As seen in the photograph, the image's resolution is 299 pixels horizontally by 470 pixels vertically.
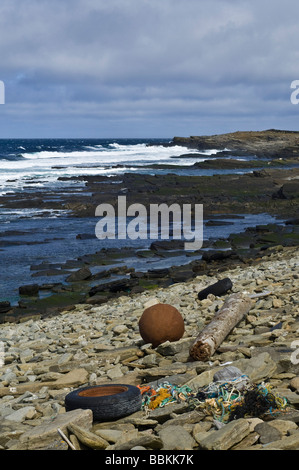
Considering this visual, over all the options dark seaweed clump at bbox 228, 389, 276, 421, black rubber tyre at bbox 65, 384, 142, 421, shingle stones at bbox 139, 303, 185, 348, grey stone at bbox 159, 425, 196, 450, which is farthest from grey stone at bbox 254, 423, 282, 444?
shingle stones at bbox 139, 303, 185, 348

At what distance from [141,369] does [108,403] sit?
2041 mm

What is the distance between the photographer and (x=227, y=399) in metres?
5.59

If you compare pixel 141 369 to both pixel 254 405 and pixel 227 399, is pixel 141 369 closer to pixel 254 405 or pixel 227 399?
pixel 227 399

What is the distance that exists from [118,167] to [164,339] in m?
58.9

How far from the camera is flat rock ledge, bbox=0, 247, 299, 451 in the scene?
4.97 meters

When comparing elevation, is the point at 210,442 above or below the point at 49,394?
above

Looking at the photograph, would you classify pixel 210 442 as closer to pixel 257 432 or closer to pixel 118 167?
pixel 257 432

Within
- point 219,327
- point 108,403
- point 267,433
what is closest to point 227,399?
point 267,433

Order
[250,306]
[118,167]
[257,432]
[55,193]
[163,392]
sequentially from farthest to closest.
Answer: [118,167], [55,193], [250,306], [163,392], [257,432]

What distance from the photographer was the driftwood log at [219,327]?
759cm

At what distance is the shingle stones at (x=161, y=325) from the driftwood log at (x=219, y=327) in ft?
1.59
